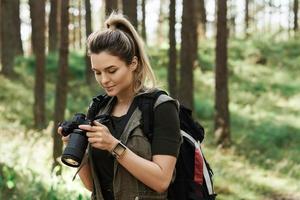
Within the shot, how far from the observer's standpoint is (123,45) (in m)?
2.84

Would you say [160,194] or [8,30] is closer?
[160,194]

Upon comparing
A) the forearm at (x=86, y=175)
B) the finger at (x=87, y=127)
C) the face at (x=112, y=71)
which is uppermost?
the face at (x=112, y=71)

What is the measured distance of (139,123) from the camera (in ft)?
9.12

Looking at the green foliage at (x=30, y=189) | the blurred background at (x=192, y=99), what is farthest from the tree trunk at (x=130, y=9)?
the green foliage at (x=30, y=189)

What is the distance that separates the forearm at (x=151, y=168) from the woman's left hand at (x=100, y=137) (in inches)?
3.5

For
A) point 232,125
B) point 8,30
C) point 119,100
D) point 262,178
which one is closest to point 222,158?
point 262,178

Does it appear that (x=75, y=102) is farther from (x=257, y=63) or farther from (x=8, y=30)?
(x=257, y=63)

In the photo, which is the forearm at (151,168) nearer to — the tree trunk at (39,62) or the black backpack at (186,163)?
the black backpack at (186,163)

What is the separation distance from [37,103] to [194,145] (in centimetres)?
1273

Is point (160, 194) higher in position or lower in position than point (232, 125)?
higher

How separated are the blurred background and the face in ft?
0.98

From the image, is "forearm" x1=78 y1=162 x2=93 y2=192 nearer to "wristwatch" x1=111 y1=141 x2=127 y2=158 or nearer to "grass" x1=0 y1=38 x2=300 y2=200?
"wristwatch" x1=111 y1=141 x2=127 y2=158

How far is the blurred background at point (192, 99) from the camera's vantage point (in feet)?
32.5

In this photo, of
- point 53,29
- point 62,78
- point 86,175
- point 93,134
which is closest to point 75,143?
point 93,134
